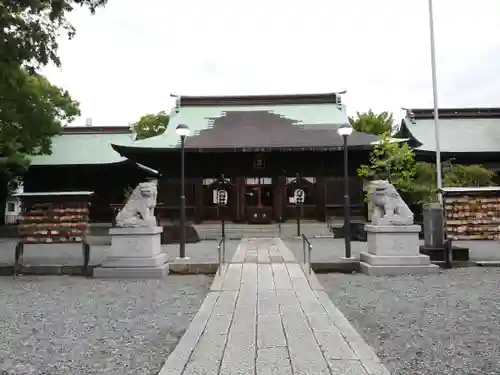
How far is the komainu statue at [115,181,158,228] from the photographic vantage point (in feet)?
28.6

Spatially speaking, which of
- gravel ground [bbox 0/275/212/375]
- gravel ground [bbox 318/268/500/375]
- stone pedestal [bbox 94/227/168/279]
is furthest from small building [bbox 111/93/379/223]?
gravel ground [bbox 0/275/212/375]

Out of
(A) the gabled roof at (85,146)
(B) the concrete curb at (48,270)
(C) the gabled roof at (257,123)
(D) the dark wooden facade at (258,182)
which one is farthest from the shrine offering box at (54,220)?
(A) the gabled roof at (85,146)

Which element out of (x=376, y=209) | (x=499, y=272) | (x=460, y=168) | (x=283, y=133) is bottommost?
(x=499, y=272)

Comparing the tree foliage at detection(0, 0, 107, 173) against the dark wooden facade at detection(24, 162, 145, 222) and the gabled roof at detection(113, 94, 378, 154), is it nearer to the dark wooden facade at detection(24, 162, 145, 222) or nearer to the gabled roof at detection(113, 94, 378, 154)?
the gabled roof at detection(113, 94, 378, 154)

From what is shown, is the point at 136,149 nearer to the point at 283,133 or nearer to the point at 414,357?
the point at 283,133

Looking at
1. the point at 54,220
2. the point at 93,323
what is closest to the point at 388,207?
the point at 93,323

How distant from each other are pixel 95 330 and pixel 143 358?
1.27m

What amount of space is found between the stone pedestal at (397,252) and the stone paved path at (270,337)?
215 cm

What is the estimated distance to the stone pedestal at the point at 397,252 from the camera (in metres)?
8.54

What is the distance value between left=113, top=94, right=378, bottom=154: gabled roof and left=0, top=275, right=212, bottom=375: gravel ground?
13.7 metres

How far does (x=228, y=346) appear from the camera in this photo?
3.92 m

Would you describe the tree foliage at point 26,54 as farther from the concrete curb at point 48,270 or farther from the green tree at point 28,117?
the concrete curb at point 48,270

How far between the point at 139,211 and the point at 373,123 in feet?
98.2

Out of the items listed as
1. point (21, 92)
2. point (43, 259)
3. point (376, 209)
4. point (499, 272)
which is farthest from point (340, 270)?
point (21, 92)
